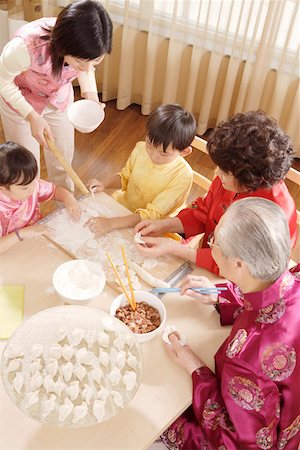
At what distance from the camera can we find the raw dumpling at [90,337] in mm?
1456

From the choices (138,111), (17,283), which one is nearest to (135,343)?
(17,283)

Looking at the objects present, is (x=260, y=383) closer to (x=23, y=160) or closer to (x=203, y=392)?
(x=203, y=392)

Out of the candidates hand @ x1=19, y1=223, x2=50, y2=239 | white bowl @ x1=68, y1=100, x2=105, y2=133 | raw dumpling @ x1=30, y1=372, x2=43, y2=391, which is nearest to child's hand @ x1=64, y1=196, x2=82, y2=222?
hand @ x1=19, y1=223, x2=50, y2=239

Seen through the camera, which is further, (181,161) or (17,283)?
(181,161)

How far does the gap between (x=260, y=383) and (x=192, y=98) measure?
2.37 m

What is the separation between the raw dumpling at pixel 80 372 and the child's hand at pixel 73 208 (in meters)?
0.61

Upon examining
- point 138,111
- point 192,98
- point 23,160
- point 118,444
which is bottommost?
point 138,111

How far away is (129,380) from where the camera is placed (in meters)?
1.38

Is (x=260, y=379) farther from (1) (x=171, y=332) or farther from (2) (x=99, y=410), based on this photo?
(2) (x=99, y=410)

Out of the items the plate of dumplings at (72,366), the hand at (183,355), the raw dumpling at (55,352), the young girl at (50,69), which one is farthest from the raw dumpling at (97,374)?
the young girl at (50,69)

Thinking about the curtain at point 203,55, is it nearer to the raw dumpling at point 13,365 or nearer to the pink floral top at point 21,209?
the pink floral top at point 21,209

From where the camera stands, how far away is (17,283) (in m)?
1.65

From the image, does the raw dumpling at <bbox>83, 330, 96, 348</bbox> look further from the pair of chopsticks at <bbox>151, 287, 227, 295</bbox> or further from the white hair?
the white hair

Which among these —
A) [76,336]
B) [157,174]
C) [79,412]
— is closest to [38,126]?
[157,174]
